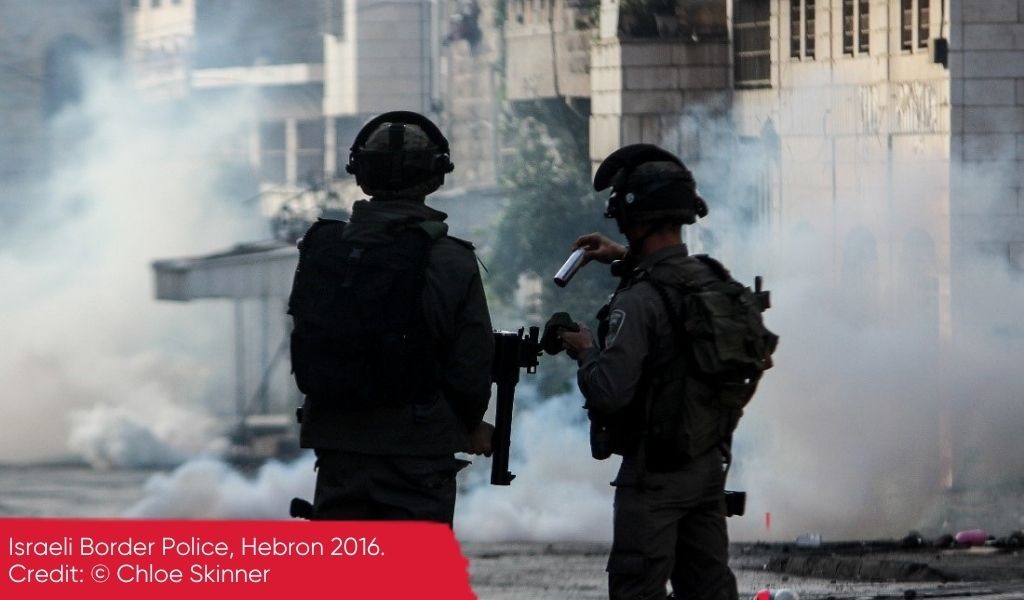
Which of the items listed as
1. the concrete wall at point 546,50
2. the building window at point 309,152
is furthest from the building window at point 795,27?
the building window at point 309,152

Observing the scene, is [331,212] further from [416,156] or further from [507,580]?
[416,156]

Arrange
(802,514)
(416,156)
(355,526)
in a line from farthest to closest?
(802,514), (416,156), (355,526)

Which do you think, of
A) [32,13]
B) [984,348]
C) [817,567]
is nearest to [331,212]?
[32,13]

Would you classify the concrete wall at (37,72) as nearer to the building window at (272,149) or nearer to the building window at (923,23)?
the building window at (272,149)

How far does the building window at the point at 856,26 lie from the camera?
59.0 feet

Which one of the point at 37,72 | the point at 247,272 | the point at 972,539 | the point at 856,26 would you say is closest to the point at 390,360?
the point at 972,539

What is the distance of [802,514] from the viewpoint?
50.7 feet

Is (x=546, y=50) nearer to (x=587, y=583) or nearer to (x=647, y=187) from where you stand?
(x=587, y=583)

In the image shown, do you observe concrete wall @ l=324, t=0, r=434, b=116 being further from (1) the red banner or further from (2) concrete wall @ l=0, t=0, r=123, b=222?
(1) the red banner

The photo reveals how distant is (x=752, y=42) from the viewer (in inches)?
828

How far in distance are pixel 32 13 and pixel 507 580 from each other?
25.4 metres

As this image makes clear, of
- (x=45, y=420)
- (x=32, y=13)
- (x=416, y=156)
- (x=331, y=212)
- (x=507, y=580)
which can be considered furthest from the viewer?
(x=32, y=13)

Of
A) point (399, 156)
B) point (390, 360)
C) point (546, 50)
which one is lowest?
point (390, 360)

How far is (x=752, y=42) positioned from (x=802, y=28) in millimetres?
1543
